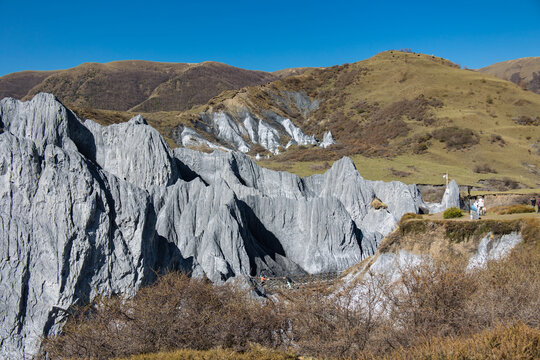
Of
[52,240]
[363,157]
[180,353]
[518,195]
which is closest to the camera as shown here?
[180,353]

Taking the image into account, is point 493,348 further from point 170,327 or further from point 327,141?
point 327,141

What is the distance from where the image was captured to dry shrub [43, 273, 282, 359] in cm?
1574

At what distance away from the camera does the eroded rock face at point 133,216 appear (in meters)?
21.7

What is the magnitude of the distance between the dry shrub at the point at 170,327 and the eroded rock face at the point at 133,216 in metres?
3.52

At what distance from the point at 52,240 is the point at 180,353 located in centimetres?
1229

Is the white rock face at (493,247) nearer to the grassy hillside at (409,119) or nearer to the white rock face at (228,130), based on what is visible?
the grassy hillside at (409,119)

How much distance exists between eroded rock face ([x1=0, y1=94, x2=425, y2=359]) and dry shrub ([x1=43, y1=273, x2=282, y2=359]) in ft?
11.6

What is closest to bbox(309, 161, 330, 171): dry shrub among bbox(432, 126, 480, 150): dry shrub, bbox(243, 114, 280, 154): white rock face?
bbox(432, 126, 480, 150): dry shrub

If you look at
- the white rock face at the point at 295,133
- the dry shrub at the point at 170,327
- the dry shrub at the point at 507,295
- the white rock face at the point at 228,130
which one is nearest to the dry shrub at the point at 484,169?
the white rock face at the point at 295,133

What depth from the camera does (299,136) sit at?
121 meters

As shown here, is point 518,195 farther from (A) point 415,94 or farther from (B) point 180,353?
(A) point 415,94

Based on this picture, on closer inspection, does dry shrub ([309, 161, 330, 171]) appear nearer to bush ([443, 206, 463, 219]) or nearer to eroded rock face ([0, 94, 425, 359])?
eroded rock face ([0, 94, 425, 359])

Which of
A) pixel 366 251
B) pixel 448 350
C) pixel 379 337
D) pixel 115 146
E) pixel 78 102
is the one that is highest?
pixel 78 102

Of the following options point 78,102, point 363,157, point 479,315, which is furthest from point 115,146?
point 78,102
